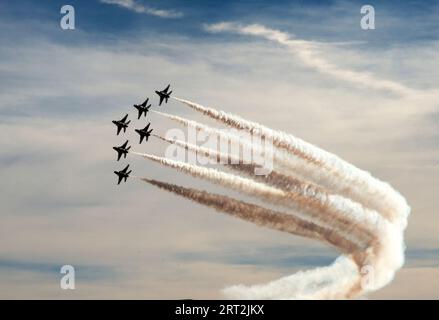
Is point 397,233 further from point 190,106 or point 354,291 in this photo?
point 190,106

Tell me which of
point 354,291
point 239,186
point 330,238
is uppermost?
point 239,186

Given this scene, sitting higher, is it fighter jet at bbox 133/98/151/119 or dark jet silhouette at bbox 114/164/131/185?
fighter jet at bbox 133/98/151/119

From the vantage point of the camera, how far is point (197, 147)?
117 meters

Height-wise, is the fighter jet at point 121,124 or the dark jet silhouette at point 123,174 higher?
the fighter jet at point 121,124

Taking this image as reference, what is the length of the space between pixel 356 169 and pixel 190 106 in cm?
2909

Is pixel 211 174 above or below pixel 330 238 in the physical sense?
above

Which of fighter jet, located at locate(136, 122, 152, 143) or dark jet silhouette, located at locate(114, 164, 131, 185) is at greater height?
fighter jet, located at locate(136, 122, 152, 143)

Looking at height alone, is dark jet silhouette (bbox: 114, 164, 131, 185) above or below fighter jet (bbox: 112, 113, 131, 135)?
below

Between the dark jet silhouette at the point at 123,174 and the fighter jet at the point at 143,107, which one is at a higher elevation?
the fighter jet at the point at 143,107

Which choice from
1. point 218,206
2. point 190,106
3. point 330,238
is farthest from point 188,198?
point 330,238

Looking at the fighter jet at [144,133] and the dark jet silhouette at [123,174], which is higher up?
the fighter jet at [144,133]
